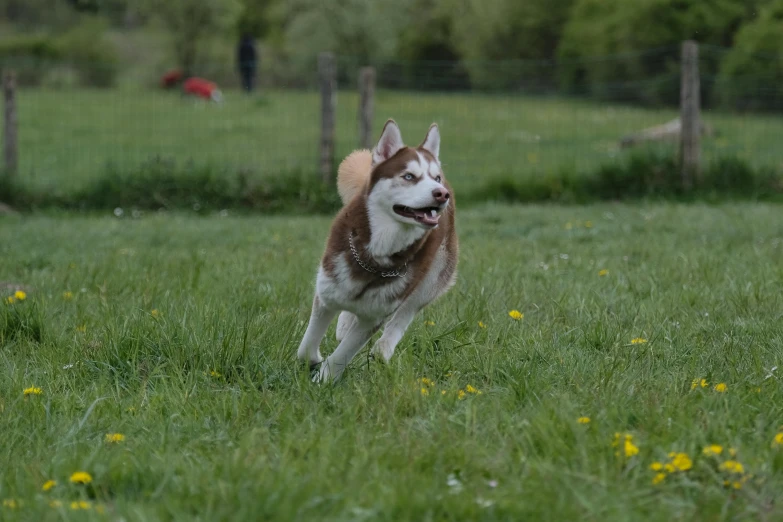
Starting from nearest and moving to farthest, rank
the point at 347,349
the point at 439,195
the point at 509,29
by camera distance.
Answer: the point at 439,195
the point at 347,349
the point at 509,29

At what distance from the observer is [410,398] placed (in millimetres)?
3340

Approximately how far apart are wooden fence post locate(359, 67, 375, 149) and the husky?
25.0ft

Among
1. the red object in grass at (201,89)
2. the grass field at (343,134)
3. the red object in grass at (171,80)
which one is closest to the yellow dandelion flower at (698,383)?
the grass field at (343,134)

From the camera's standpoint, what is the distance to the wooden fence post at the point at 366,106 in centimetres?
1163

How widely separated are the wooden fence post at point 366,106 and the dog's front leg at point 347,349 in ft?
25.8

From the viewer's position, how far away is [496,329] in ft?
14.3

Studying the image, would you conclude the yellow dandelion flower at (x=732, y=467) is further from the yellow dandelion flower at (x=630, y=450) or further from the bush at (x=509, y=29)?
the bush at (x=509, y=29)

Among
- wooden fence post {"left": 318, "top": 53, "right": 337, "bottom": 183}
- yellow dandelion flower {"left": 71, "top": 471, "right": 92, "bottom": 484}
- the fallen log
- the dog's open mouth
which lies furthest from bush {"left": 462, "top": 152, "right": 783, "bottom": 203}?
yellow dandelion flower {"left": 71, "top": 471, "right": 92, "bottom": 484}

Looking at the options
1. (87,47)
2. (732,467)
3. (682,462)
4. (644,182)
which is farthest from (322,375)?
(87,47)

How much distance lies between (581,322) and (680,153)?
7.65 metres

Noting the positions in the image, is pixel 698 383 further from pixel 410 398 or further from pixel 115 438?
pixel 115 438

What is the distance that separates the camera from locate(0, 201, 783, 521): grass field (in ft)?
8.27

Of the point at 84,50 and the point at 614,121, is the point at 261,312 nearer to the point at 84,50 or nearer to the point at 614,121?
the point at 614,121

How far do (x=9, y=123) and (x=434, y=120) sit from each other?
251 inches
